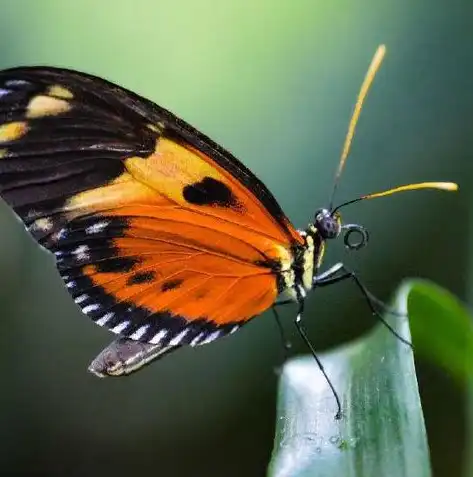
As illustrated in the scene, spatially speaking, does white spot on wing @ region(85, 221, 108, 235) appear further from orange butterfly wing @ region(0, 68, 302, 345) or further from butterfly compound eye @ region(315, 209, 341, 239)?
butterfly compound eye @ region(315, 209, 341, 239)

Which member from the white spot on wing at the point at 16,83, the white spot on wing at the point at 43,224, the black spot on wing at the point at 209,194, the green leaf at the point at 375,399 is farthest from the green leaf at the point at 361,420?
the white spot on wing at the point at 16,83

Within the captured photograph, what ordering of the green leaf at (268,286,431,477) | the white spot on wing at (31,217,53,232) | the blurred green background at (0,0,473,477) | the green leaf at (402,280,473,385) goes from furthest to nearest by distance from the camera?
the blurred green background at (0,0,473,477), the white spot on wing at (31,217,53,232), the green leaf at (402,280,473,385), the green leaf at (268,286,431,477)

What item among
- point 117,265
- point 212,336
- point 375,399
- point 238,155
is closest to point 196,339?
point 212,336

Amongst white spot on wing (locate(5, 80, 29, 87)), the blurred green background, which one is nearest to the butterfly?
white spot on wing (locate(5, 80, 29, 87))

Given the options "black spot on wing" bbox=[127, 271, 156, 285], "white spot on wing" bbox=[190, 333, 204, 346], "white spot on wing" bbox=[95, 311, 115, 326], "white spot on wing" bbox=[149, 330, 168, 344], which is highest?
"black spot on wing" bbox=[127, 271, 156, 285]

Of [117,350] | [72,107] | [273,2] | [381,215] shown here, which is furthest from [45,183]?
[273,2]

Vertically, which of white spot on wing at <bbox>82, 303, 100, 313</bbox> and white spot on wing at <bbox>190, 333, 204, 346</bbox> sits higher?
white spot on wing at <bbox>82, 303, 100, 313</bbox>

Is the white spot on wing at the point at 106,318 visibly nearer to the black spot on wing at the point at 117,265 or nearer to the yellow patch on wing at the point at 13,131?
the black spot on wing at the point at 117,265
